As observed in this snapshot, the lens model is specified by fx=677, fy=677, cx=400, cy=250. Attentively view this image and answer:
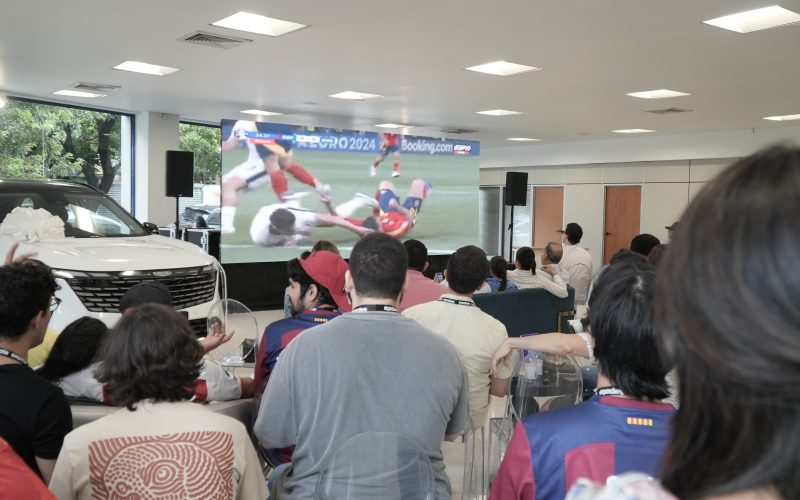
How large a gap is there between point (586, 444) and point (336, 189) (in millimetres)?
10535

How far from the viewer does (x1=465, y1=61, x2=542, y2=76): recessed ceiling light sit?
7.75 meters

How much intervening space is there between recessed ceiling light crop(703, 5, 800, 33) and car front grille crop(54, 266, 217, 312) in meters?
4.92

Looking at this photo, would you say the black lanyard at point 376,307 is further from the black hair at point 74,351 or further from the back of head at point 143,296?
the back of head at point 143,296

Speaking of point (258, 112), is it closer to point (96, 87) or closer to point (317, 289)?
point (96, 87)

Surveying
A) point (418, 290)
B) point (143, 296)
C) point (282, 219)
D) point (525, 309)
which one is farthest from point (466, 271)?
point (282, 219)

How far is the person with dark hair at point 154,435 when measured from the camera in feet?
5.60

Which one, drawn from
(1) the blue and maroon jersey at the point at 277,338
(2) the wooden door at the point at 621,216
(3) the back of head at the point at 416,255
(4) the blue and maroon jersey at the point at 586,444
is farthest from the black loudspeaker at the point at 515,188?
Answer: (4) the blue and maroon jersey at the point at 586,444

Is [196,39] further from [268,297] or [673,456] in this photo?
[673,456]

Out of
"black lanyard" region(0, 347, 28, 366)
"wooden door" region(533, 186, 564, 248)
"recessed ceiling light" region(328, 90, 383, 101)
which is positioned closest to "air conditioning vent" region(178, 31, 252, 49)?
"recessed ceiling light" region(328, 90, 383, 101)

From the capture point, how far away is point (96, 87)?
9.87 meters

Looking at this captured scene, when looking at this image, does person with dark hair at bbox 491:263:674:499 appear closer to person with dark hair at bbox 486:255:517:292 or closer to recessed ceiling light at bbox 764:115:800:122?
person with dark hair at bbox 486:255:517:292

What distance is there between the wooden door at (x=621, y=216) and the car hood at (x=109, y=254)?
11792mm

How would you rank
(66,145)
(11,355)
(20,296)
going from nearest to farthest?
(11,355)
(20,296)
(66,145)

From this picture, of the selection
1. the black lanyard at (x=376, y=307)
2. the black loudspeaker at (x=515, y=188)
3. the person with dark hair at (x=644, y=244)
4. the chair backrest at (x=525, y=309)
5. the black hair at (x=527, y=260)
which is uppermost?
the black loudspeaker at (x=515, y=188)
